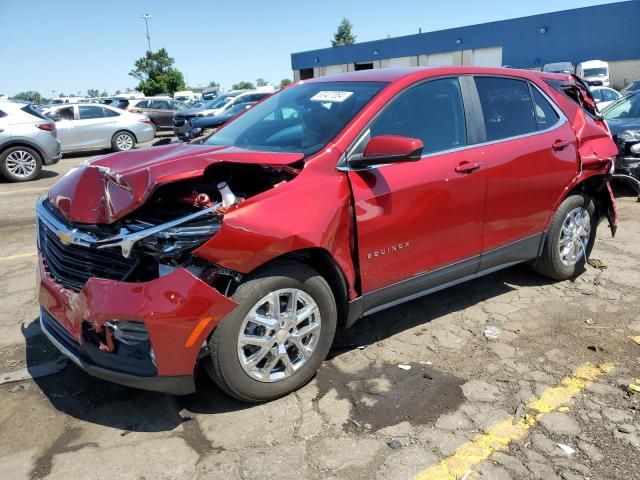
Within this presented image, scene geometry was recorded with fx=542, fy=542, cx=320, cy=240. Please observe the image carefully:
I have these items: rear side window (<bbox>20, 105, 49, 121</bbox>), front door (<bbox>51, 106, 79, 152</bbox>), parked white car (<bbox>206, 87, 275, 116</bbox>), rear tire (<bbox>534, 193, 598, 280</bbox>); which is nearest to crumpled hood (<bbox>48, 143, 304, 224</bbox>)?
rear tire (<bbox>534, 193, 598, 280</bbox>)

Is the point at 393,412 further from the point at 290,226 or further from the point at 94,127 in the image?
the point at 94,127

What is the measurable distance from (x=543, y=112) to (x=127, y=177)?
130 inches

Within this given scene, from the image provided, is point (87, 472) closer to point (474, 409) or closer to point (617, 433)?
point (474, 409)

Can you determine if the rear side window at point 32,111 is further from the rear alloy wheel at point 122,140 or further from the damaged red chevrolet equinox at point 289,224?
the damaged red chevrolet equinox at point 289,224

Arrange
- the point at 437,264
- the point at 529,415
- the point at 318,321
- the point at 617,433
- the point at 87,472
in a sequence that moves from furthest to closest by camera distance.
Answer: the point at 437,264, the point at 318,321, the point at 529,415, the point at 617,433, the point at 87,472

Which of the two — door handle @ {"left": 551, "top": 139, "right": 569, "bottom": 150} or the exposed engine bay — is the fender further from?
door handle @ {"left": 551, "top": 139, "right": 569, "bottom": 150}

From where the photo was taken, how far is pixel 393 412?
297 cm

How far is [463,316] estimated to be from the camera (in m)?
4.21

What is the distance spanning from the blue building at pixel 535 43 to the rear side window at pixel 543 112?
26.8m

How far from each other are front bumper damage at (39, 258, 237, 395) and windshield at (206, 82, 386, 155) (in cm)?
113

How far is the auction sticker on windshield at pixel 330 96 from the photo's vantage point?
361 cm

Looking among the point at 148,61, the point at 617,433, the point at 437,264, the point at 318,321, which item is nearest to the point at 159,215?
the point at 318,321

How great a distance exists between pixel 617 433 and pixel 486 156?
1.92 m

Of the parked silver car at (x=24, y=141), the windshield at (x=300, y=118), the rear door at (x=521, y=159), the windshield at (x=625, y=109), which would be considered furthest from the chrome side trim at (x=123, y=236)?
the parked silver car at (x=24, y=141)
